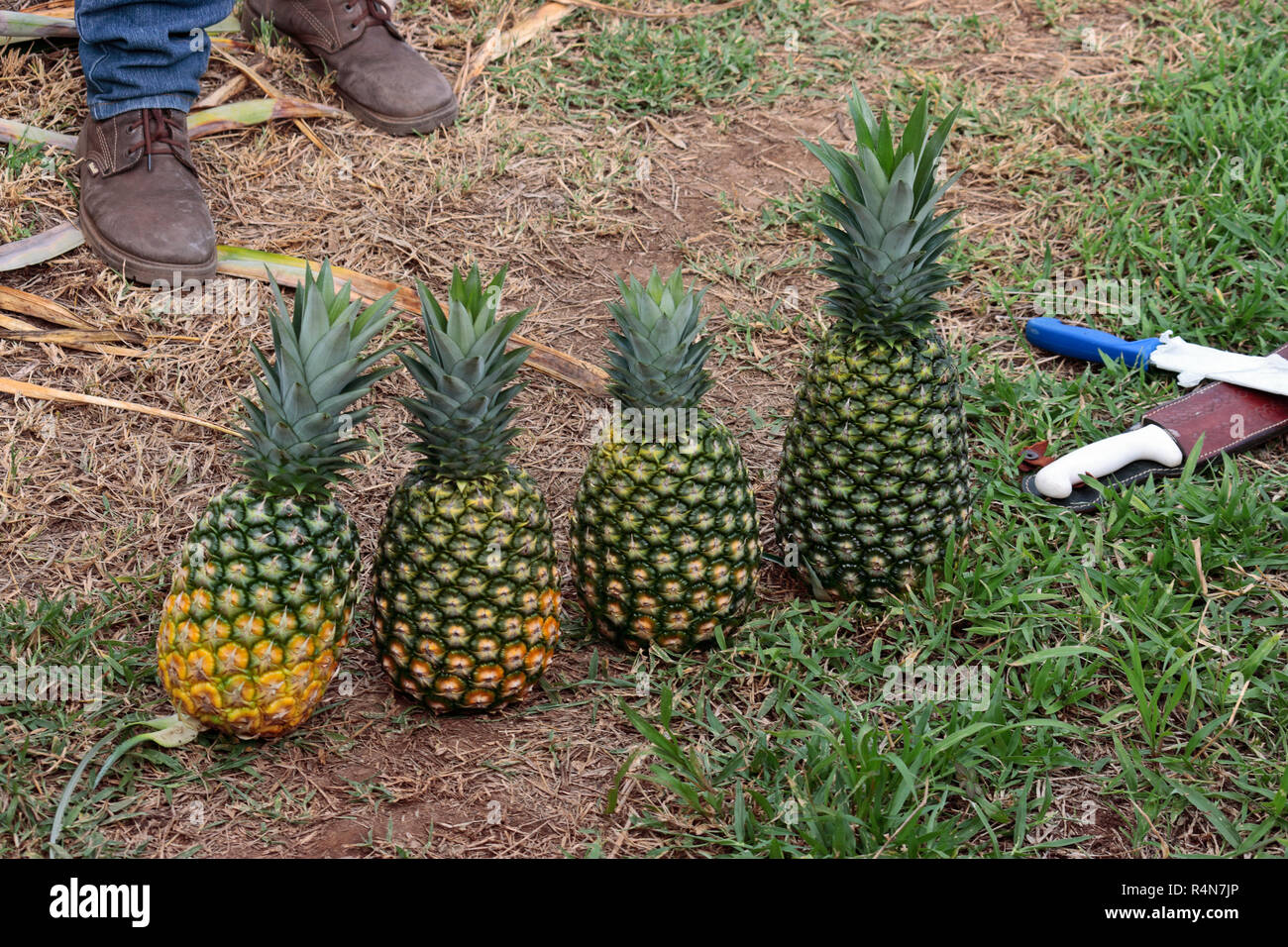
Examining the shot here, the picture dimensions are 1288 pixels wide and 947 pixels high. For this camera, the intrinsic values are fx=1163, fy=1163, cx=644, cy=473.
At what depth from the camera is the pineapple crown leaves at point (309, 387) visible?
2281 millimetres

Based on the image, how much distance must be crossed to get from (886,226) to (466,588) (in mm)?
1198

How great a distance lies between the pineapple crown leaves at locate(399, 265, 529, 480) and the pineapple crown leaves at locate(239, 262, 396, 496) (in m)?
0.10

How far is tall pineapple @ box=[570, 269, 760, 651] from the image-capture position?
2467 millimetres

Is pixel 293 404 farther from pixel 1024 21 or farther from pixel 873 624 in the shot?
pixel 1024 21

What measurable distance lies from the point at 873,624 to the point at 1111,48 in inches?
135

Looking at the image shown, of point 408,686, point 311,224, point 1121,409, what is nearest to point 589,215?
point 311,224

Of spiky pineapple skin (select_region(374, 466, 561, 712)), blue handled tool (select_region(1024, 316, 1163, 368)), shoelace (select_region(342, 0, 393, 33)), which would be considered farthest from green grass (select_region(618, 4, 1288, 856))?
shoelace (select_region(342, 0, 393, 33))

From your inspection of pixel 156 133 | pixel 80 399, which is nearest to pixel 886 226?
pixel 80 399

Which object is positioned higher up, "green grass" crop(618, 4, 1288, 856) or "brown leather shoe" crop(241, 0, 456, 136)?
"brown leather shoe" crop(241, 0, 456, 136)

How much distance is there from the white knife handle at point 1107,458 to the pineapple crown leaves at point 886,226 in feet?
2.55

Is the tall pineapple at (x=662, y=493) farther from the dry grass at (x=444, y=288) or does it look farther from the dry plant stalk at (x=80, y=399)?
the dry plant stalk at (x=80, y=399)

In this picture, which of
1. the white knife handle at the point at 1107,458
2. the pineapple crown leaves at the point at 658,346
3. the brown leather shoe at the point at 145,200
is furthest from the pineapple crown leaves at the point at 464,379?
the brown leather shoe at the point at 145,200

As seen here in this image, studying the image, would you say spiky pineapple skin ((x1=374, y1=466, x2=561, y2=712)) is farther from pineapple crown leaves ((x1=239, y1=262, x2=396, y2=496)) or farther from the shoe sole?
the shoe sole

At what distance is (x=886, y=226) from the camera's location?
8.35ft
